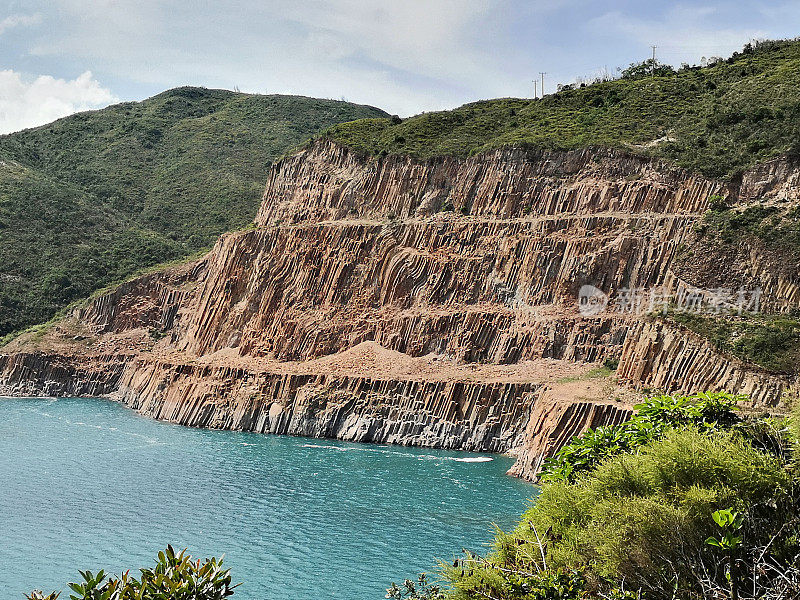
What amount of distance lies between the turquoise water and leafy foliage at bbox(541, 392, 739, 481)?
11.8 m

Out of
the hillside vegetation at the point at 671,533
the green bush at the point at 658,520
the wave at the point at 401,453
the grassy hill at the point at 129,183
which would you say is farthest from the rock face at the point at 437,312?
the green bush at the point at 658,520

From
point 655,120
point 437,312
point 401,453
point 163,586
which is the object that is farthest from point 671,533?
point 655,120

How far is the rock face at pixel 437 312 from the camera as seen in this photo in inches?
2368

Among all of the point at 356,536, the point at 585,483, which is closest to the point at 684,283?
the point at 356,536

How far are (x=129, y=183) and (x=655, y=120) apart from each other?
301 ft

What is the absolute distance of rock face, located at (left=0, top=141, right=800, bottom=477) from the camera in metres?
60.2

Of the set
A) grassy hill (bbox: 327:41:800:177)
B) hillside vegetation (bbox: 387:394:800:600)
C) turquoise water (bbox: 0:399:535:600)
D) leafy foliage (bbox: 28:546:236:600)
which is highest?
grassy hill (bbox: 327:41:800:177)

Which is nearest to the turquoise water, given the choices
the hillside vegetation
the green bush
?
the hillside vegetation

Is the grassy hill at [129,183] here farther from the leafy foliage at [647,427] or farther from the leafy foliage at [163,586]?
the leafy foliage at [163,586]

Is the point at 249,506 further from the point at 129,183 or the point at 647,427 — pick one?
the point at 129,183

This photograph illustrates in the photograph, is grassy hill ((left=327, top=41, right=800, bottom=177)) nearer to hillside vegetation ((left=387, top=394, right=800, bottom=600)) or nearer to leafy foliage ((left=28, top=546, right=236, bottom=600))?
hillside vegetation ((left=387, top=394, right=800, bottom=600))

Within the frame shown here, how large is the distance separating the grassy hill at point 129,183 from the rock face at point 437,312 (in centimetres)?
1963

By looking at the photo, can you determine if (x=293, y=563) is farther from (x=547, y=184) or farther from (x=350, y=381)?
(x=547, y=184)

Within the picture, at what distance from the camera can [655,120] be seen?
255ft
